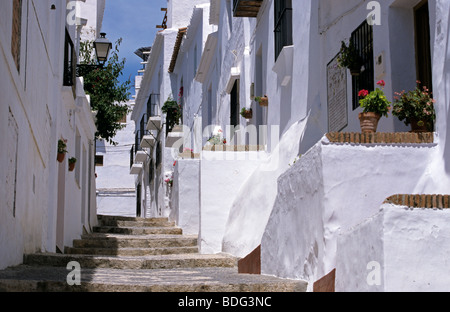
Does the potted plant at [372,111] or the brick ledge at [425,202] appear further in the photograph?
the potted plant at [372,111]

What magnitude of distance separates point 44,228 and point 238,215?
301 cm

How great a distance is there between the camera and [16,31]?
7992 mm

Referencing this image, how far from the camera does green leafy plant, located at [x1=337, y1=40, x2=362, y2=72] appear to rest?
9.31 meters

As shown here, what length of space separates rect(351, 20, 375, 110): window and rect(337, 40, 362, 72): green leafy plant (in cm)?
5

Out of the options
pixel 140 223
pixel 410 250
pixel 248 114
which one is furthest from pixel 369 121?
pixel 140 223

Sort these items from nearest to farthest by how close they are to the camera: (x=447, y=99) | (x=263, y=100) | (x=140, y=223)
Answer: (x=447, y=99), (x=263, y=100), (x=140, y=223)

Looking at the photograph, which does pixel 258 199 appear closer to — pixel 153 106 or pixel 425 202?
pixel 425 202

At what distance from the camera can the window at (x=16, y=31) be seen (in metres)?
7.77

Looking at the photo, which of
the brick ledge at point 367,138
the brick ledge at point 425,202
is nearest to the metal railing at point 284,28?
the brick ledge at point 367,138

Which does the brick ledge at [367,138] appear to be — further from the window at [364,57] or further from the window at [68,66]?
the window at [68,66]

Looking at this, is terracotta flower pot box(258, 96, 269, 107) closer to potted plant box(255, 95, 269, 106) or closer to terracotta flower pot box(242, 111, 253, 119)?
potted plant box(255, 95, 269, 106)

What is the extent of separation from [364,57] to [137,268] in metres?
3.91

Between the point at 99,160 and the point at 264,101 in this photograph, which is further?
the point at 99,160
